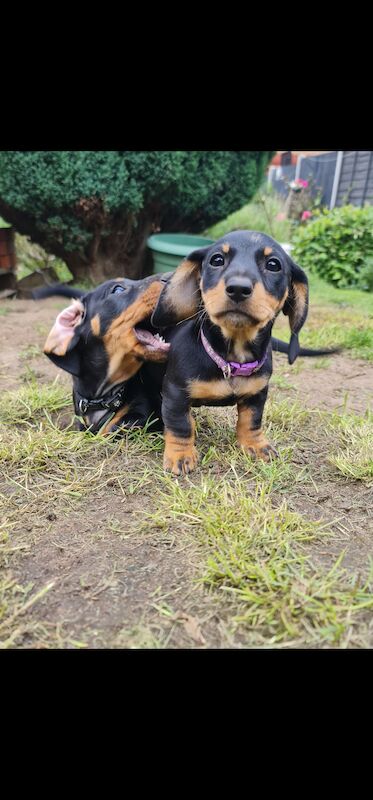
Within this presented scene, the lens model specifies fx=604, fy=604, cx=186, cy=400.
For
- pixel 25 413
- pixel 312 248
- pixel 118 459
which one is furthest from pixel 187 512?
pixel 312 248

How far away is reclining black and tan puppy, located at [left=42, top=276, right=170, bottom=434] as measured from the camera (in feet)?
9.12

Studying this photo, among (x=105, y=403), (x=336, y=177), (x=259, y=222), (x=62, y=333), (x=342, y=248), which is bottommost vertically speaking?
(x=259, y=222)

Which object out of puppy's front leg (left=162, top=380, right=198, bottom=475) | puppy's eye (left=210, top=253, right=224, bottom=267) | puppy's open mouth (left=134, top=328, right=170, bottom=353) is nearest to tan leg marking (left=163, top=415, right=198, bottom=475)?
puppy's front leg (left=162, top=380, right=198, bottom=475)

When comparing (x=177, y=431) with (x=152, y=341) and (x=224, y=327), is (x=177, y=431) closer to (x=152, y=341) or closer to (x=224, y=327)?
(x=152, y=341)

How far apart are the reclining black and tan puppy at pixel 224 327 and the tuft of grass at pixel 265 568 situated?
318 millimetres

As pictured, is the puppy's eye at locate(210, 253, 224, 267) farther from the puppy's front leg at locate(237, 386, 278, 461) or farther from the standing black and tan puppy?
the puppy's front leg at locate(237, 386, 278, 461)

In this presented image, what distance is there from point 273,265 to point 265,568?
3.63ft

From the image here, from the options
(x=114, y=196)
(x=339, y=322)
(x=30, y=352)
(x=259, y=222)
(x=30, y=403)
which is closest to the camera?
(x=30, y=403)

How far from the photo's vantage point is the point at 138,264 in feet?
23.7

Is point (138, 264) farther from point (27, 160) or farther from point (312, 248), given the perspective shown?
point (312, 248)

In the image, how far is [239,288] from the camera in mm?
2088

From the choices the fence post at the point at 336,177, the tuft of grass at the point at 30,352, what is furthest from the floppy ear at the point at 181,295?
the fence post at the point at 336,177

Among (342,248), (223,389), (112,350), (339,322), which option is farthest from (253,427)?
(342,248)

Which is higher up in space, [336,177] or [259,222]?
[336,177]
